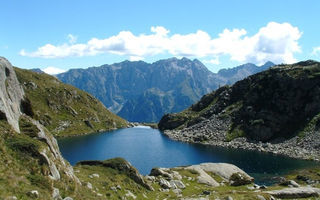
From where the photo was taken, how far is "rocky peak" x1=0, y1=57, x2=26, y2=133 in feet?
102

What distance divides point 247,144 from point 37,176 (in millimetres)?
153420

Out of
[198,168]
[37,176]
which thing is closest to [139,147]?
[198,168]

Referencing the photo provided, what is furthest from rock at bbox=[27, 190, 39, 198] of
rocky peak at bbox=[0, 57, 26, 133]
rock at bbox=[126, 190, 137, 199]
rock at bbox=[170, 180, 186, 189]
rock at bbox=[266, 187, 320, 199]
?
rock at bbox=[170, 180, 186, 189]

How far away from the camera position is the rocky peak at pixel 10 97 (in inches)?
1227

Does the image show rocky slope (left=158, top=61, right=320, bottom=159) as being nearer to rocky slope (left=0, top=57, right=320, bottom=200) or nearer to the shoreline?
the shoreline

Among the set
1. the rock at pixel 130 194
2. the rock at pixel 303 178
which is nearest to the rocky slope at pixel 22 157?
the rock at pixel 130 194

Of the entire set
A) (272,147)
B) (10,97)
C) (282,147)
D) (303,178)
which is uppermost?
(10,97)

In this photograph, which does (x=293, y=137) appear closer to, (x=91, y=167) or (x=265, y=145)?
(x=265, y=145)

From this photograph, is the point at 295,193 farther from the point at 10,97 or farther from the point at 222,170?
the point at 10,97

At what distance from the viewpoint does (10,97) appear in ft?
116

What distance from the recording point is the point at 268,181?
292 feet

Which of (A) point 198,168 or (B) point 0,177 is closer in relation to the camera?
(B) point 0,177

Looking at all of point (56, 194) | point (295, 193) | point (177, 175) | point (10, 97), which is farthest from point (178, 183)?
point (56, 194)

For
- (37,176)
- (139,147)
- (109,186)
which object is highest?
(37,176)
